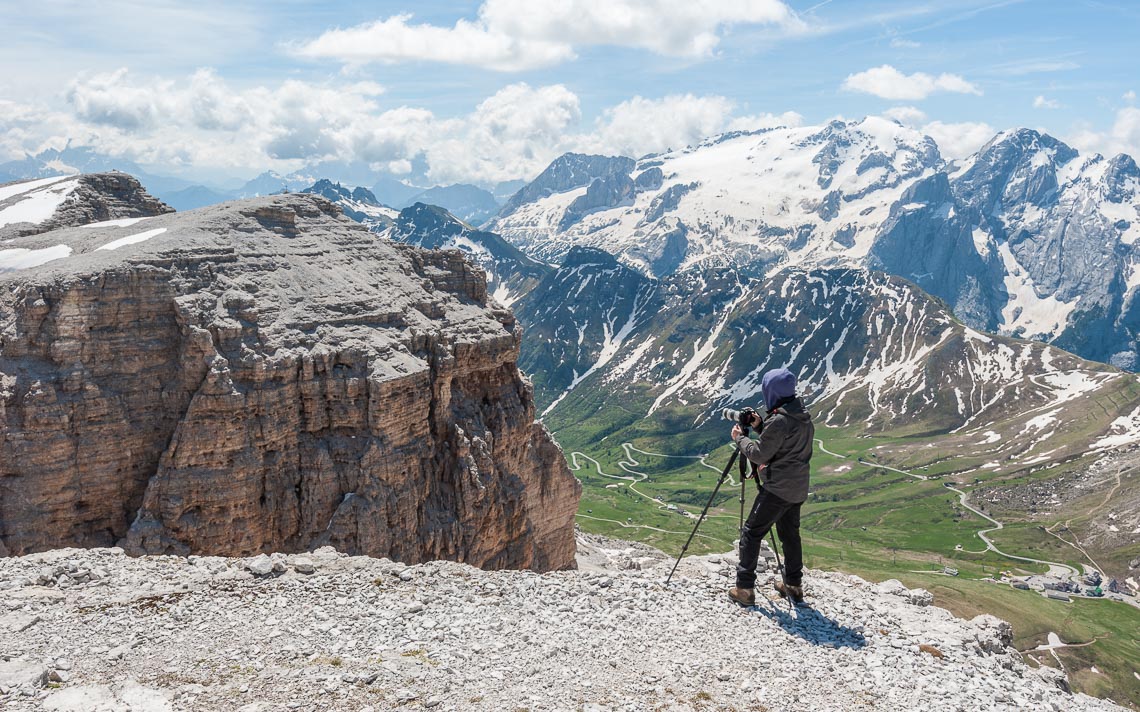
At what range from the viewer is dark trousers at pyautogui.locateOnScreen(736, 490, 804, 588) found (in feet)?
72.8

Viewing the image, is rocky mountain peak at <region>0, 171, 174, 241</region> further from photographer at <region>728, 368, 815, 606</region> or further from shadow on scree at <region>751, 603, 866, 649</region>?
shadow on scree at <region>751, 603, 866, 649</region>

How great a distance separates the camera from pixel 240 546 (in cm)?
3953

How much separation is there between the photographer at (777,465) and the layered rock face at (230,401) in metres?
26.6

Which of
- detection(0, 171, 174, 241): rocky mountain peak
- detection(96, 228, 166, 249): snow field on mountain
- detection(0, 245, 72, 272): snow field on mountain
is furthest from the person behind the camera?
detection(0, 171, 174, 241): rocky mountain peak

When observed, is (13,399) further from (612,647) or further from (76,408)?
(612,647)

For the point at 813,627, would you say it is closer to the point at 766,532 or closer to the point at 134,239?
the point at 766,532

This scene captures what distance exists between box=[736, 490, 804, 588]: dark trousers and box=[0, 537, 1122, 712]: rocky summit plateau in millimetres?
1180

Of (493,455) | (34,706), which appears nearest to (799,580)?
(34,706)

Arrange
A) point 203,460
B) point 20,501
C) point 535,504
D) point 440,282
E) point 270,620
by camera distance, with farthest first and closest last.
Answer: point 535,504 < point 440,282 < point 203,460 < point 20,501 < point 270,620

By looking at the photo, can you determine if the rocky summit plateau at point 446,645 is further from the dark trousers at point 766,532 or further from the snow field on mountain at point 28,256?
the snow field on mountain at point 28,256

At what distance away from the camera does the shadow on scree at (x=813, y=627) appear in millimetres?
21203

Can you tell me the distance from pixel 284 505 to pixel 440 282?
78.6 ft

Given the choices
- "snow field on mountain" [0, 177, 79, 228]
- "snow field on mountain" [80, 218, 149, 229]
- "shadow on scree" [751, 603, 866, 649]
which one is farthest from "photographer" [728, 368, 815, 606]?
"snow field on mountain" [0, 177, 79, 228]

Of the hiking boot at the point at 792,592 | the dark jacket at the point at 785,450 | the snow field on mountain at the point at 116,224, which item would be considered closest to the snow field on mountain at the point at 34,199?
the snow field on mountain at the point at 116,224
